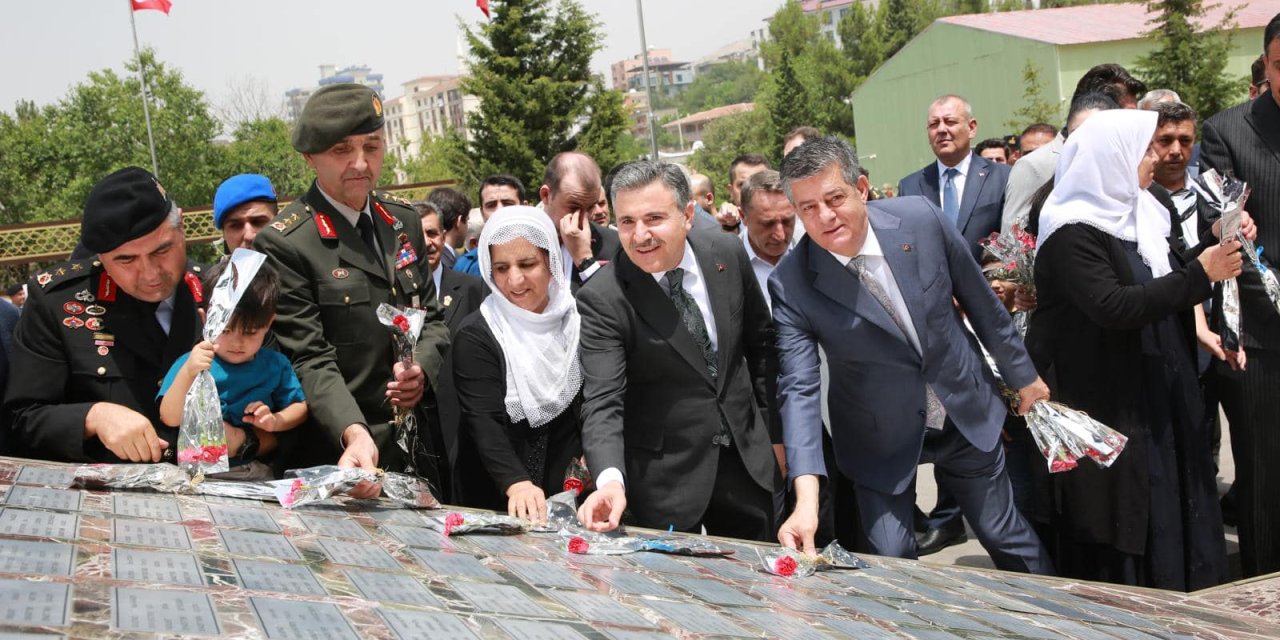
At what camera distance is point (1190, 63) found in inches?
987

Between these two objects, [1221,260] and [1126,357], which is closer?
[1221,260]

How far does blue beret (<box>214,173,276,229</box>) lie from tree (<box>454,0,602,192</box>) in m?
33.2

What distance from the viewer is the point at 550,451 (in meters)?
3.60

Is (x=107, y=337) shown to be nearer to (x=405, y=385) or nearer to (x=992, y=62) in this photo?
(x=405, y=385)

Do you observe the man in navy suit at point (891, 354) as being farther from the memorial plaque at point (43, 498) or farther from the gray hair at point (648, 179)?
the memorial plaque at point (43, 498)

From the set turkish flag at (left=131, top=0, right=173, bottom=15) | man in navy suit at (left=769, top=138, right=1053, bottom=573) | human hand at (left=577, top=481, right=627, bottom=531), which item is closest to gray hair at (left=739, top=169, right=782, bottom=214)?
man in navy suit at (left=769, top=138, right=1053, bottom=573)

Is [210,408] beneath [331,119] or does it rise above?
beneath

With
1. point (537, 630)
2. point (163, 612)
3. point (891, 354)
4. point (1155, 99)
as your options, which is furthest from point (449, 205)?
point (163, 612)

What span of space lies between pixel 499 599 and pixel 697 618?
33 centimetres

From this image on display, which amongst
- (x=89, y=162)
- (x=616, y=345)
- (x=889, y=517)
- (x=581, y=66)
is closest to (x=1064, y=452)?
(x=889, y=517)

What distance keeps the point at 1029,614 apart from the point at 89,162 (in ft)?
155

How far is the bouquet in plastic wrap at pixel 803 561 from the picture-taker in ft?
8.23

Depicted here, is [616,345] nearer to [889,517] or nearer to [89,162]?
[889,517]

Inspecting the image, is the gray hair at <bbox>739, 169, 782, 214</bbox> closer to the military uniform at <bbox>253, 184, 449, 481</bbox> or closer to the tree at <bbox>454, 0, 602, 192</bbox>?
the military uniform at <bbox>253, 184, 449, 481</bbox>
